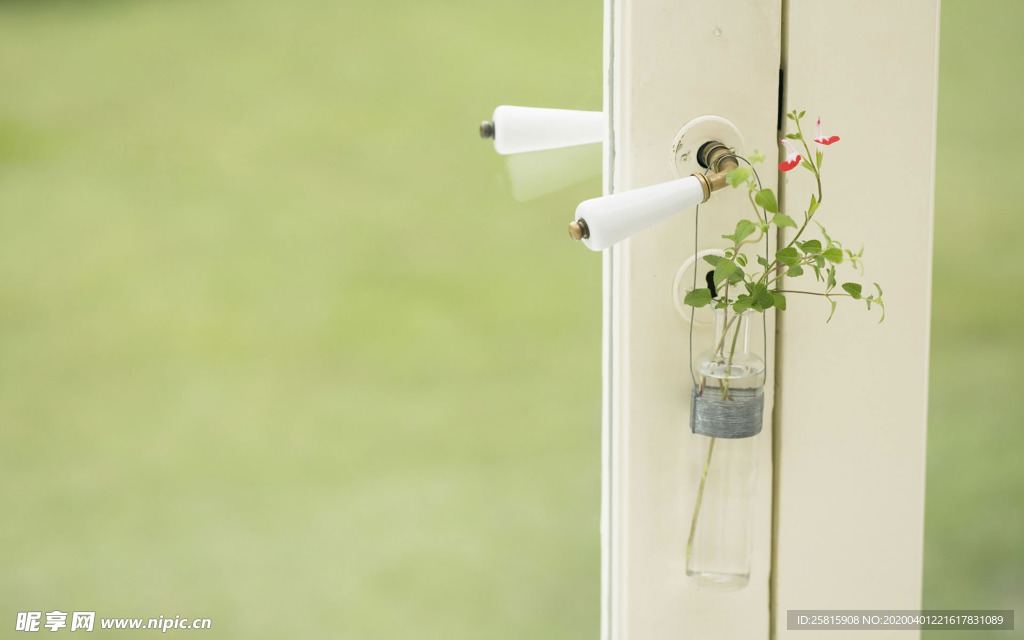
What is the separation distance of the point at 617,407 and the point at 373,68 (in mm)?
394

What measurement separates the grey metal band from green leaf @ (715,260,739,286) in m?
0.10

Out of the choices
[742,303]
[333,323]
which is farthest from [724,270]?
[333,323]

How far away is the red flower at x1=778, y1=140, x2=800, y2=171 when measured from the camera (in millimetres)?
632

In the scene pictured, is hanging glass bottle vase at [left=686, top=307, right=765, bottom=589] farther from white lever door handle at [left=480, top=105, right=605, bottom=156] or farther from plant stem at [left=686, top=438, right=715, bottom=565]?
white lever door handle at [left=480, top=105, right=605, bottom=156]

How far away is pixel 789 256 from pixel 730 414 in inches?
5.5

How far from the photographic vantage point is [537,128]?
2.38 ft

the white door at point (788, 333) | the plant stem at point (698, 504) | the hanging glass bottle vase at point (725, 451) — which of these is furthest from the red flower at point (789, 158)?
the plant stem at point (698, 504)

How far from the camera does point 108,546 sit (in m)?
0.73

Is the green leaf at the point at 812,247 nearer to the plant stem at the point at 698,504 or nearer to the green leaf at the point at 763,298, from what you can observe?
the green leaf at the point at 763,298

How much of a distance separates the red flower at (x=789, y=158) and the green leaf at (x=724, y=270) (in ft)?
0.29

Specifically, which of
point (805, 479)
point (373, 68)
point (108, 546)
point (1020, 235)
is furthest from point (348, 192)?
point (1020, 235)

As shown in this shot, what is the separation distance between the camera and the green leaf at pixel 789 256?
25.3 inches

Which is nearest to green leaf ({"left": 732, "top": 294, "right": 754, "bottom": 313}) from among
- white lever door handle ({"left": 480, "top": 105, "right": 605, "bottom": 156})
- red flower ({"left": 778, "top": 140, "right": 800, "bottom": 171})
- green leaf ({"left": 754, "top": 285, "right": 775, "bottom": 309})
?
green leaf ({"left": 754, "top": 285, "right": 775, "bottom": 309})

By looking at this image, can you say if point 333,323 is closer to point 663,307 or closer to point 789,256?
point 663,307
